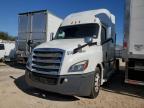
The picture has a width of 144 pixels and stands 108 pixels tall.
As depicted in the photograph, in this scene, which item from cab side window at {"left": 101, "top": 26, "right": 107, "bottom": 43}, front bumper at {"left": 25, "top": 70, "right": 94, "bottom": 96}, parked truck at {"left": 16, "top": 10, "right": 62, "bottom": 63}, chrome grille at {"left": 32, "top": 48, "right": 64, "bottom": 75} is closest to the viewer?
front bumper at {"left": 25, "top": 70, "right": 94, "bottom": 96}

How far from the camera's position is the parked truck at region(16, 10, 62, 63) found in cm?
1344

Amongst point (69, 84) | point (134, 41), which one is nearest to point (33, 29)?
point (134, 41)

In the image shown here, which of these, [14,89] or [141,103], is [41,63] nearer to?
[14,89]

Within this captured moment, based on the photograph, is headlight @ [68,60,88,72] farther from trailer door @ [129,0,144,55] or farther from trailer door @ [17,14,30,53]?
trailer door @ [17,14,30,53]

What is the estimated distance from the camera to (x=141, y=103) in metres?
6.71

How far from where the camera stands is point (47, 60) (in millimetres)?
6594

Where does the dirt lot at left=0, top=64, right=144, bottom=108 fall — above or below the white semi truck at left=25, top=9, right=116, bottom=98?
below

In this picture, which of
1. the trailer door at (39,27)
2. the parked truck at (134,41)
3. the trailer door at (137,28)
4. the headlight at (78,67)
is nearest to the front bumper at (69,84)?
the headlight at (78,67)

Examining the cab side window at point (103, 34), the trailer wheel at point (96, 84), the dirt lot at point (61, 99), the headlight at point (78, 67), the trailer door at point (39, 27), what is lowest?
the dirt lot at point (61, 99)

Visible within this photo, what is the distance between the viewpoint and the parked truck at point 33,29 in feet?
44.1

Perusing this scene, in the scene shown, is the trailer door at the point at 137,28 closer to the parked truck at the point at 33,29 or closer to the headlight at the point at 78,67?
the headlight at the point at 78,67

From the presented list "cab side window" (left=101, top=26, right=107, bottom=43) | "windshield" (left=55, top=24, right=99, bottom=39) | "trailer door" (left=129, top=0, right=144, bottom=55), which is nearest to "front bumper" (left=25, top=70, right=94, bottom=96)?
"trailer door" (left=129, top=0, right=144, bottom=55)

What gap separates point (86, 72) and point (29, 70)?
2050 millimetres

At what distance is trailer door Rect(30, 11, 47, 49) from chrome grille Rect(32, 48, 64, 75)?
21.8 feet
